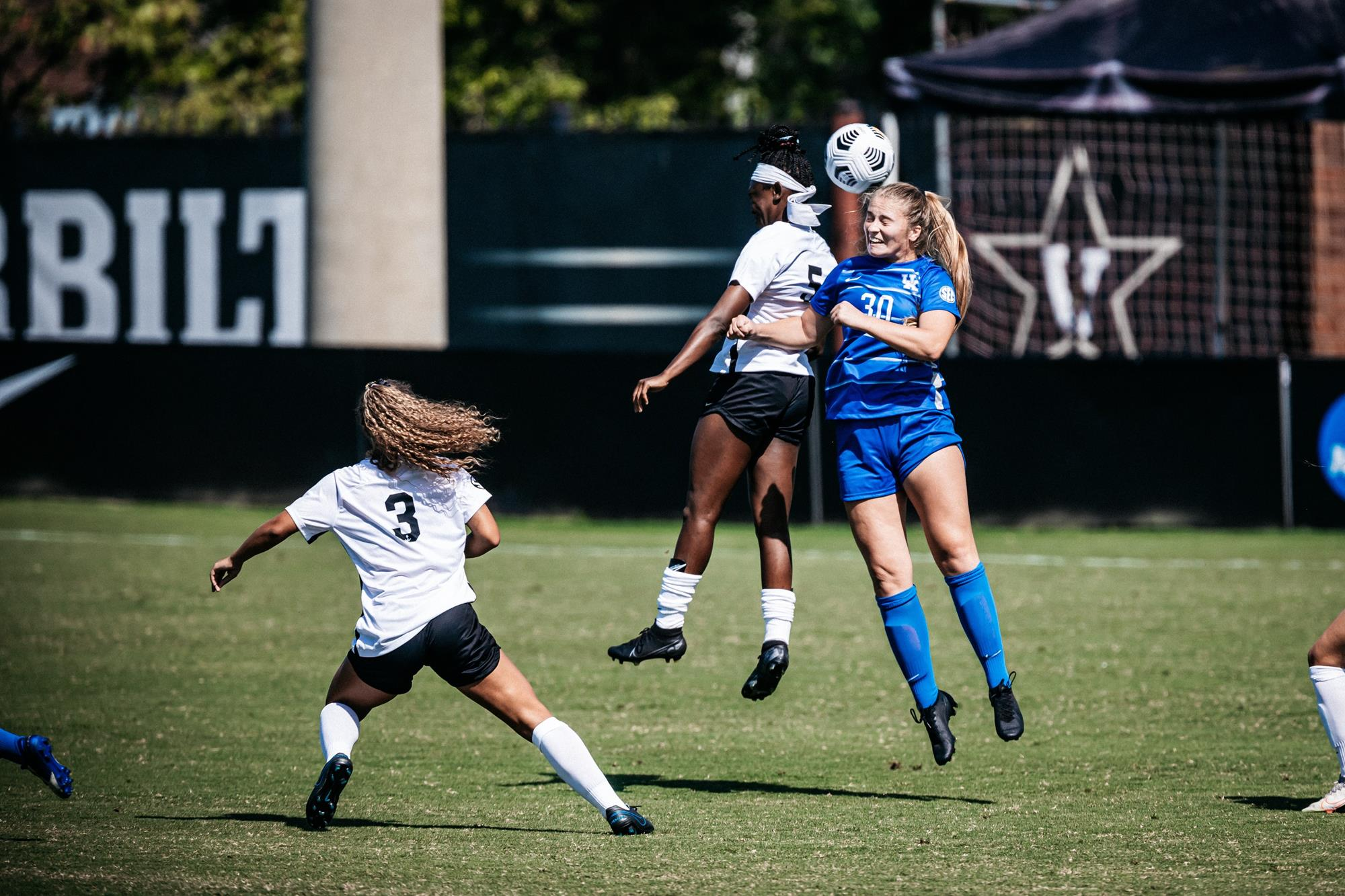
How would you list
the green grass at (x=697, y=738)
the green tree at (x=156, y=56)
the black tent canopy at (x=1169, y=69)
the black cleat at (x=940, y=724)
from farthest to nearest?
the green tree at (x=156, y=56), the black tent canopy at (x=1169, y=69), the black cleat at (x=940, y=724), the green grass at (x=697, y=738)

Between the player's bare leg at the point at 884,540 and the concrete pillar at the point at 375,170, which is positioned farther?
the concrete pillar at the point at 375,170

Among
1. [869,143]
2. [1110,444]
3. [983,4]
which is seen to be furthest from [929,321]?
[983,4]

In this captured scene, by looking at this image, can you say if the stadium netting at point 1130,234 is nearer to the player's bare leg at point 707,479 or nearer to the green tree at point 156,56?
the green tree at point 156,56

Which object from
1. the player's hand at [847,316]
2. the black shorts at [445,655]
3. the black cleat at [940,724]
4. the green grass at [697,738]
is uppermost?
the player's hand at [847,316]

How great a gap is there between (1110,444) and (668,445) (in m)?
3.83

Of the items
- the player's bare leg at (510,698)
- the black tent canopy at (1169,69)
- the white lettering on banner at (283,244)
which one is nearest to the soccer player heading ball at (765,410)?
the player's bare leg at (510,698)

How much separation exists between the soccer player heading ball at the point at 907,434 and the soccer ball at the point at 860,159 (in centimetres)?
25

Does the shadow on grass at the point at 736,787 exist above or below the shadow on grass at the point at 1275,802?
below

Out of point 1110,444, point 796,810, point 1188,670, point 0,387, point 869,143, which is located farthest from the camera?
point 0,387

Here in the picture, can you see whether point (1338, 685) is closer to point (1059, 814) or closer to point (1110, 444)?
point (1059, 814)

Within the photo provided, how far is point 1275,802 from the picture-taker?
6.69 meters

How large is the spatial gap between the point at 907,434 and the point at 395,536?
79.1 inches

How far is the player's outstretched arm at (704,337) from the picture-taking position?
22.7 feet

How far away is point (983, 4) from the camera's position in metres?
21.7
